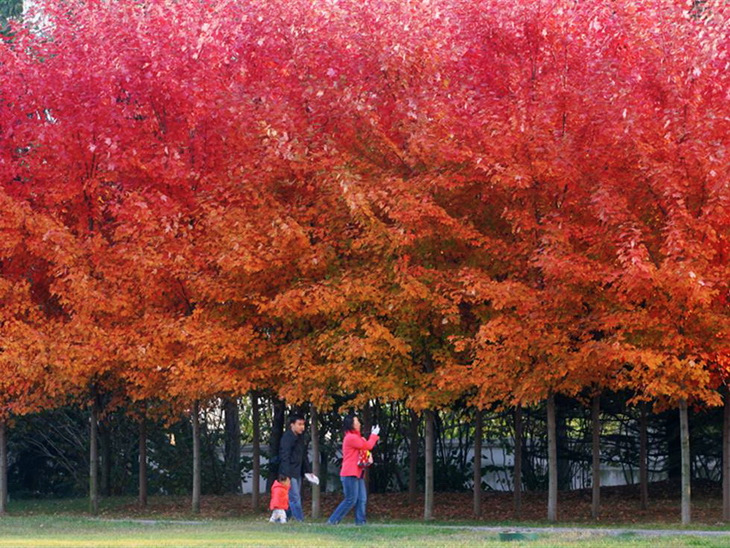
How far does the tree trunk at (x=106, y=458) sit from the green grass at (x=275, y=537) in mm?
9986

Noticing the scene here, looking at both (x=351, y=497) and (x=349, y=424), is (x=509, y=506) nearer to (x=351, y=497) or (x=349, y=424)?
(x=351, y=497)

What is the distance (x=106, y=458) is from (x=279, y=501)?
1273 centimetres

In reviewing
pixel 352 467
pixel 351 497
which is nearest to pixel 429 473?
pixel 351 497

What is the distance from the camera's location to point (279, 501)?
19.5 meters

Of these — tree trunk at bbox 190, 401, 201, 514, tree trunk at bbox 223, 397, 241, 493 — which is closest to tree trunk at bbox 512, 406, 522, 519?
tree trunk at bbox 190, 401, 201, 514

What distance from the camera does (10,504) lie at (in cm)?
3072

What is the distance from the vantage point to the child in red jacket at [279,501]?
1939cm

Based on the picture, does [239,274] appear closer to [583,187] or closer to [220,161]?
[220,161]

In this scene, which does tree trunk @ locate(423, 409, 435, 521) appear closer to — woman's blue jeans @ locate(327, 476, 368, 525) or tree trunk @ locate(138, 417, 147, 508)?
woman's blue jeans @ locate(327, 476, 368, 525)

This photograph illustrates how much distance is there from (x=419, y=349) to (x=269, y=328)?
319cm

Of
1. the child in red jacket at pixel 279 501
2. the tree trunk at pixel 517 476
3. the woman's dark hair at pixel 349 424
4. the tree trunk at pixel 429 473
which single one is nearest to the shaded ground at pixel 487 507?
the tree trunk at pixel 517 476

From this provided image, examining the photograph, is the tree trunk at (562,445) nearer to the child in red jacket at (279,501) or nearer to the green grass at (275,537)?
the child in red jacket at (279,501)

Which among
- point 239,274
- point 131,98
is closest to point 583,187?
point 239,274

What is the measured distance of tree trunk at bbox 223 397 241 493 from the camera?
32031 millimetres
